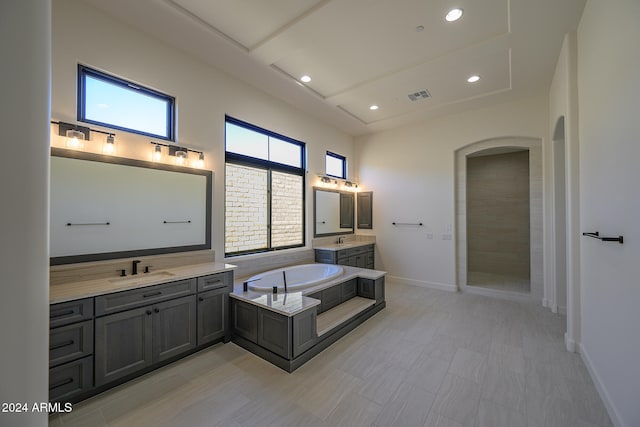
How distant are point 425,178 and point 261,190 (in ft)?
10.9

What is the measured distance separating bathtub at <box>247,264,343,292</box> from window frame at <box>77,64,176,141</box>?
6.70ft

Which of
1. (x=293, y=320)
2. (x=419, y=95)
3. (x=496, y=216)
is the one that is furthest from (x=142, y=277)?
(x=496, y=216)

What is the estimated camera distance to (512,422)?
1.83m

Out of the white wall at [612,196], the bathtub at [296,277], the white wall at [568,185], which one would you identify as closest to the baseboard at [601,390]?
the white wall at [612,196]

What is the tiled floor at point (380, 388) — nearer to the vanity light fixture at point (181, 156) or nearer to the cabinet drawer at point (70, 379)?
the cabinet drawer at point (70, 379)

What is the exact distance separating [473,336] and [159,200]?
13.0ft

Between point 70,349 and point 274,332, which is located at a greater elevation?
point 70,349

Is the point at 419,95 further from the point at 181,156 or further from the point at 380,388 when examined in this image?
the point at 380,388

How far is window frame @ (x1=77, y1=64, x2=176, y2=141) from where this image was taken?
249cm

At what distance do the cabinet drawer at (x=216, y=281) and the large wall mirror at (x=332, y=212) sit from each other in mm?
2332

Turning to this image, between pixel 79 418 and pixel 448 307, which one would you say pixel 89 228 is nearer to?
pixel 79 418

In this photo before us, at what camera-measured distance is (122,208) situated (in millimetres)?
2641

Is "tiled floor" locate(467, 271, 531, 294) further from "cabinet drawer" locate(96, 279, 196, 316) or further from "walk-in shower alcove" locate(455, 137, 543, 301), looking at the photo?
"cabinet drawer" locate(96, 279, 196, 316)

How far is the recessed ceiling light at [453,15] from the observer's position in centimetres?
252
